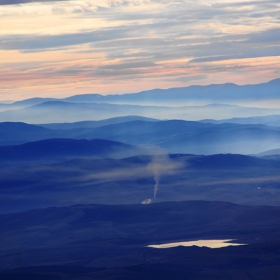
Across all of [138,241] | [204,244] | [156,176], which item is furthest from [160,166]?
[204,244]

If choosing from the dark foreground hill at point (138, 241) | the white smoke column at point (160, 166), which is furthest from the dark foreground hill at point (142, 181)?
the dark foreground hill at point (138, 241)

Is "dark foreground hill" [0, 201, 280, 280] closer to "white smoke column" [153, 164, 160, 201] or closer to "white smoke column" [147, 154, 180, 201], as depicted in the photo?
"white smoke column" [153, 164, 160, 201]

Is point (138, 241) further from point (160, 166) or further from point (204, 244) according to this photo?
point (160, 166)

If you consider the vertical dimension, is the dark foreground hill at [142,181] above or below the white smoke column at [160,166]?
above

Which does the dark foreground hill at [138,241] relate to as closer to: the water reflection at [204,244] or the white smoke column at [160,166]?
the water reflection at [204,244]

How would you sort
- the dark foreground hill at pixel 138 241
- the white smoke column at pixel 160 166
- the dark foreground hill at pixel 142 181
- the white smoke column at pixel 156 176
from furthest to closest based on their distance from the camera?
the white smoke column at pixel 160 166
the white smoke column at pixel 156 176
the dark foreground hill at pixel 142 181
the dark foreground hill at pixel 138 241

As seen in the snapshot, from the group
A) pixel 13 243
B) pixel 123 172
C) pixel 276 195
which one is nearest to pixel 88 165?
pixel 123 172
